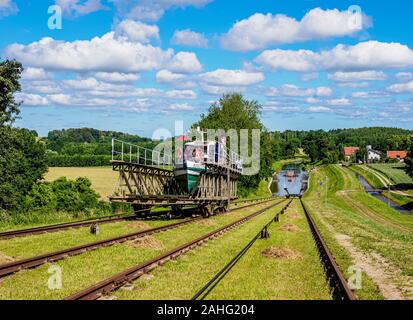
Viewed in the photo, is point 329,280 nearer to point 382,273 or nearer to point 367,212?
point 382,273

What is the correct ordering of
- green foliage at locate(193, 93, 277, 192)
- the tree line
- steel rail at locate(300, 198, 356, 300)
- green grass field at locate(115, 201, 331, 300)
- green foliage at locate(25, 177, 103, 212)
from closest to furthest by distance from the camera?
steel rail at locate(300, 198, 356, 300), green grass field at locate(115, 201, 331, 300), the tree line, green foliage at locate(25, 177, 103, 212), green foliage at locate(193, 93, 277, 192)

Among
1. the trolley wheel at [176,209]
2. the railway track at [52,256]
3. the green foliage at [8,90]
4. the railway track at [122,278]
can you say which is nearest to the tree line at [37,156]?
the green foliage at [8,90]

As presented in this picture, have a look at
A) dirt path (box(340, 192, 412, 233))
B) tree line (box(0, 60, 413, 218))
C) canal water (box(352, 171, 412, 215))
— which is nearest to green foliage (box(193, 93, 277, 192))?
tree line (box(0, 60, 413, 218))

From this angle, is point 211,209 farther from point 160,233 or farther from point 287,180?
point 287,180

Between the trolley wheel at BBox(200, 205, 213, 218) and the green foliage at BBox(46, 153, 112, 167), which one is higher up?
the green foliage at BBox(46, 153, 112, 167)

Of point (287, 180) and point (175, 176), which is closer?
point (175, 176)

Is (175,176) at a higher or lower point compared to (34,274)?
higher

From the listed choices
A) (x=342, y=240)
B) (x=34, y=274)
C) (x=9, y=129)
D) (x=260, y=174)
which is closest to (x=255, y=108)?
(x=260, y=174)

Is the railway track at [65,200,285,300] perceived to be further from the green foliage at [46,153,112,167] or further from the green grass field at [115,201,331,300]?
the green foliage at [46,153,112,167]

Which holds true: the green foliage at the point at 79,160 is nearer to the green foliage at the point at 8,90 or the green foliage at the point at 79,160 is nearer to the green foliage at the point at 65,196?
the green foliage at the point at 65,196
